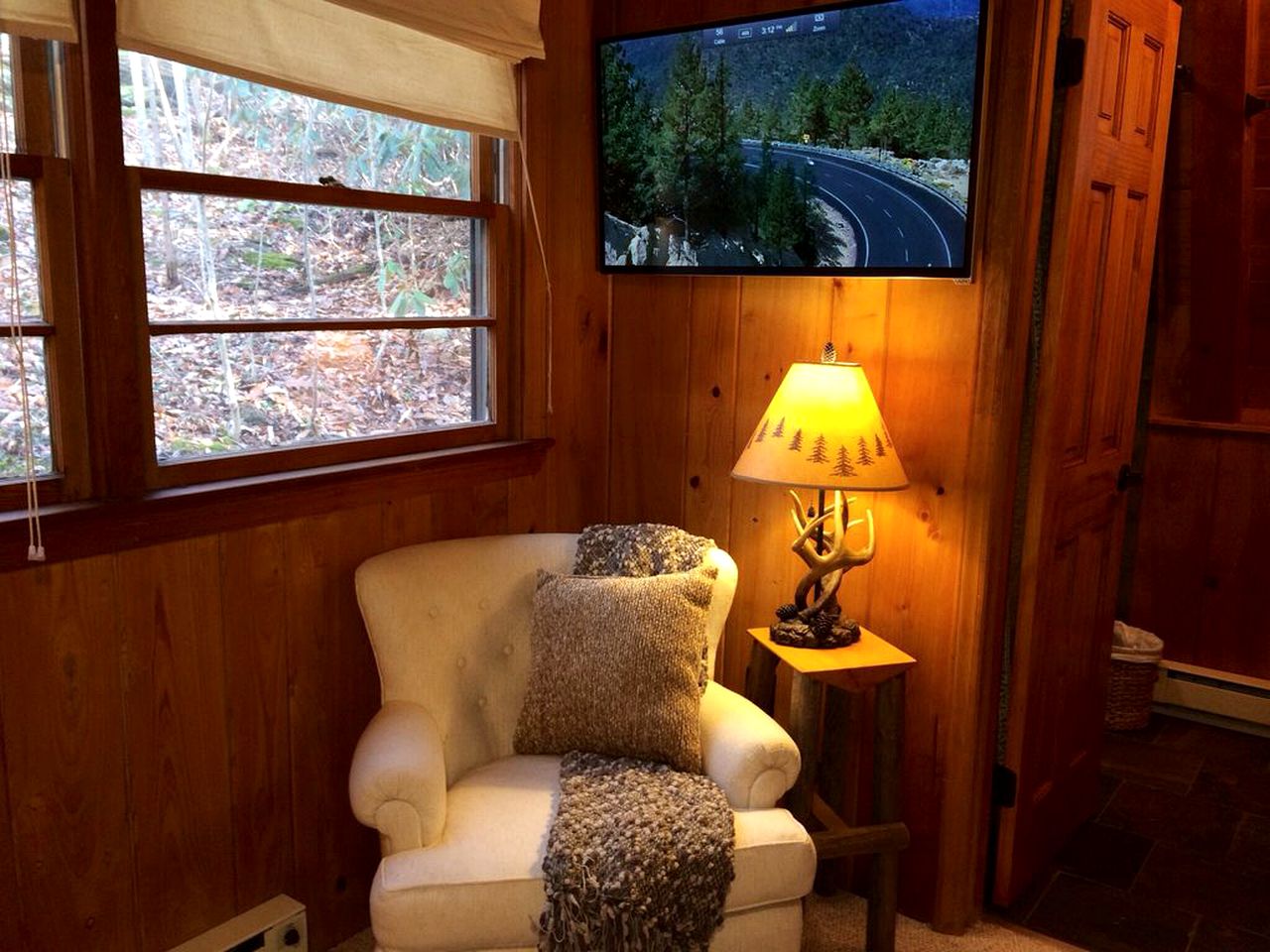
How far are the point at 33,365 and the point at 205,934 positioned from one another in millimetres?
1129

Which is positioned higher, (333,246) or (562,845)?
(333,246)

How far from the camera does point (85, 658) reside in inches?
75.1

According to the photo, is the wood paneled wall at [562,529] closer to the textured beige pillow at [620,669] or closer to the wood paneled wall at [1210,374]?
the textured beige pillow at [620,669]

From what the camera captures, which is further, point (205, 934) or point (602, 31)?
point (602, 31)

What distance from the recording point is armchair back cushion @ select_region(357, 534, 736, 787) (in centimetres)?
227

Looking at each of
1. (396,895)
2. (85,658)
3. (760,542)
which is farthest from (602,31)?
(396,895)

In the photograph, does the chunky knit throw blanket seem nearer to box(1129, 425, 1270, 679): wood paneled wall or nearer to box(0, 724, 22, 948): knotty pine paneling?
box(0, 724, 22, 948): knotty pine paneling

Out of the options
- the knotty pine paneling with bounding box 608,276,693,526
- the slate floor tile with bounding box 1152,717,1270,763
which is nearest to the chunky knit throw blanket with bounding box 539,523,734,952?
the knotty pine paneling with bounding box 608,276,693,526

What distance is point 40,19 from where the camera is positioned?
1.66 metres

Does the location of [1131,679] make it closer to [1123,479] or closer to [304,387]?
[1123,479]

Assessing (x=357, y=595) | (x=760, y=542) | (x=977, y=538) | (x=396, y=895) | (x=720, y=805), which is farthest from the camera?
(x=760, y=542)

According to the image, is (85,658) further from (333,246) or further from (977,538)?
(977,538)

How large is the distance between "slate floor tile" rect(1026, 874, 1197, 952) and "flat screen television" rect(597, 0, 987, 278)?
5.06ft

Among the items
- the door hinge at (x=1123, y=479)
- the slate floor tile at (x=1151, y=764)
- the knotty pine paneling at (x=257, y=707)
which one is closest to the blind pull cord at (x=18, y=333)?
the knotty pine paneling at (x=257, y=707)
